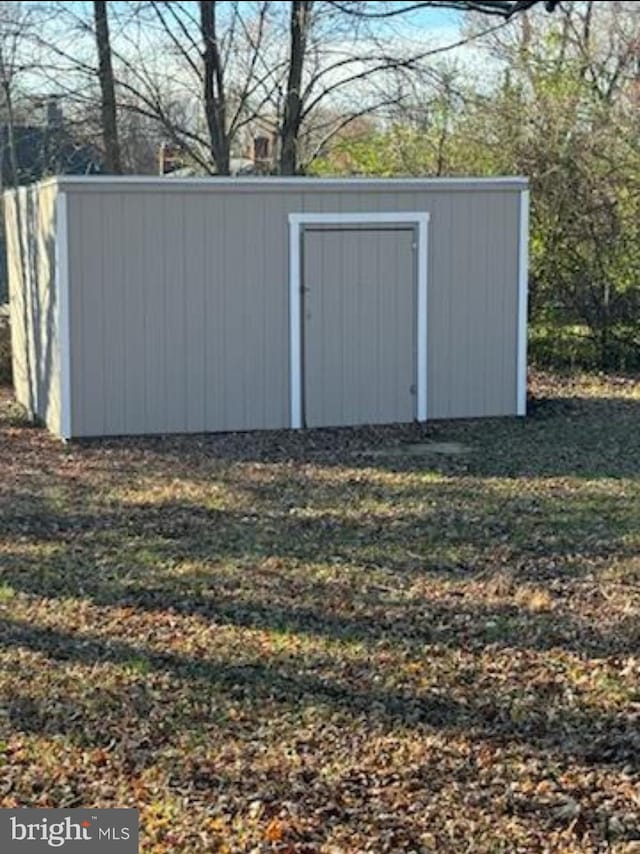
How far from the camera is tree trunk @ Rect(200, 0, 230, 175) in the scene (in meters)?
17.5

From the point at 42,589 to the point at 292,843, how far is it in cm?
284

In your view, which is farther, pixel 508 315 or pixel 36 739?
pixel 508 315

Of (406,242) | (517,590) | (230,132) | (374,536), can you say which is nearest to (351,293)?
(406,242)

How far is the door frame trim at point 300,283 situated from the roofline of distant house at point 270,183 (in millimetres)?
232

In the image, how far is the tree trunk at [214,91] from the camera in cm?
1748

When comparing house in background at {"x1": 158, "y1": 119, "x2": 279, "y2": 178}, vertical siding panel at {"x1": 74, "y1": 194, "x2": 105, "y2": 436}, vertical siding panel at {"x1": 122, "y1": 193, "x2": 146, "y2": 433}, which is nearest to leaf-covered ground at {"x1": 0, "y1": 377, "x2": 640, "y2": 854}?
vertical siding panel at {"x1": 74, "y1": 194, "x2": 105, "y2": 436}

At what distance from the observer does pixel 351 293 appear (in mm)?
11055

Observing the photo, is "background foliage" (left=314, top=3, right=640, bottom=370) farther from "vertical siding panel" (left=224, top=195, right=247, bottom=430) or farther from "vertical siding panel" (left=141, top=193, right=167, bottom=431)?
"vertical siding panel" (left=141, top=193, right=167, bottom=431)

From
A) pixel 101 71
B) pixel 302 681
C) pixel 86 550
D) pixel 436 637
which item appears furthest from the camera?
pixel 101 71

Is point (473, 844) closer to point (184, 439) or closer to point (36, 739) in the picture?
point (36, 739)

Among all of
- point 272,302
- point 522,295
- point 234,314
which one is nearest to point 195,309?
point 234,314

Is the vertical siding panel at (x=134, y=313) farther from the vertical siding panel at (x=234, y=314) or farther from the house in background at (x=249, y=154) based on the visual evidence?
the house in background at (x=249, y=154)

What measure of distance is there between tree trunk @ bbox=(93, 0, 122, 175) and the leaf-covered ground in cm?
919

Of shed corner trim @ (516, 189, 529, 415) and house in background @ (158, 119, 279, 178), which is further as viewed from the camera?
house in background @ (158, 119, 279, 178)
